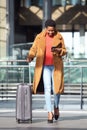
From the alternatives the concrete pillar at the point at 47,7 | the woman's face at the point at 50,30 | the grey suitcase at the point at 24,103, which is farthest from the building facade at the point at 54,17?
the grey suitcase at the point at 24,103

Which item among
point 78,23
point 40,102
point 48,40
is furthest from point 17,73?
point 78,23

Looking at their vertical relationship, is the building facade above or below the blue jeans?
above

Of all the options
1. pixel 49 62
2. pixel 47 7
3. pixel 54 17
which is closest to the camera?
pixel 49 62

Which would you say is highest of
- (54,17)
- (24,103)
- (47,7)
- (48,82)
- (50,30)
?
(47,7)

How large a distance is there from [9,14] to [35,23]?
4975 mm

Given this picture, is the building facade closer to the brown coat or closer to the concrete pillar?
the concrete pillar

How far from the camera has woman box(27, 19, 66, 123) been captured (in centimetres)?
903

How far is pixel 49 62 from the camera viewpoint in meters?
9.09

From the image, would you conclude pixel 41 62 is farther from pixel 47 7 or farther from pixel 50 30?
pixel 47 7

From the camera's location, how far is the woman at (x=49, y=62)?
29.6ft

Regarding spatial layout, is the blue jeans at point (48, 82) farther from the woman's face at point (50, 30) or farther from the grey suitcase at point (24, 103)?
the woman's face at point (50, 30)

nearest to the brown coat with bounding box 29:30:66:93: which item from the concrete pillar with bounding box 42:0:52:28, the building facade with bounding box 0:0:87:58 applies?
the concrete pillar with bounding box 42:0:52:28

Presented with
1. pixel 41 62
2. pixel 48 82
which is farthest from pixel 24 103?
pixel 41 62

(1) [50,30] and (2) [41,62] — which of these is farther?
(1) [50,30]
